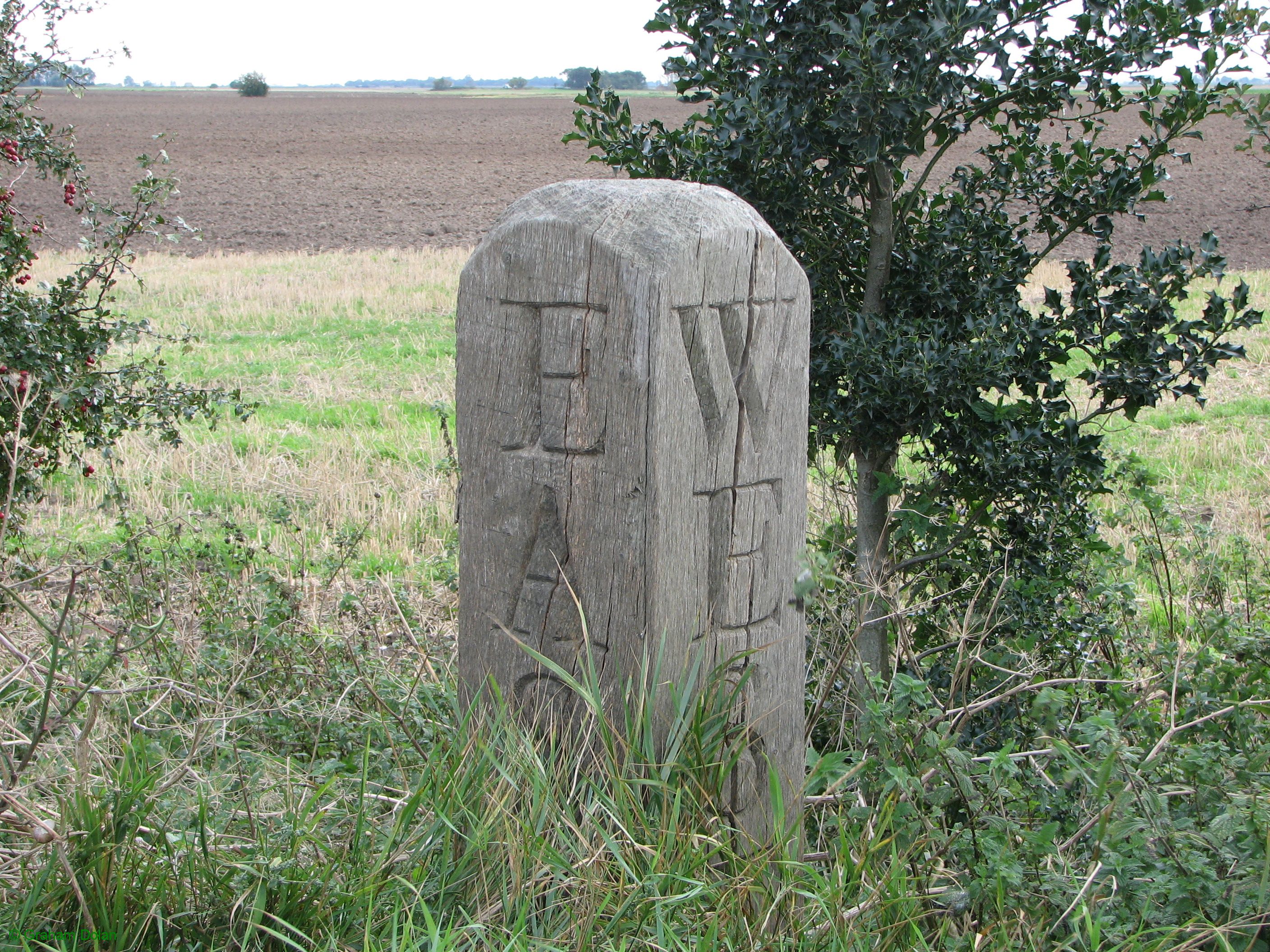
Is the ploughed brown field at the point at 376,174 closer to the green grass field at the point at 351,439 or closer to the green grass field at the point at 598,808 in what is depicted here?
the green grass field at the point at 351,439

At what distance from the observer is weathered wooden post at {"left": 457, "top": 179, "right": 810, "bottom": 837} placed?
1990mm

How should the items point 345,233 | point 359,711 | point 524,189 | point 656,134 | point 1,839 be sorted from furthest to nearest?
1. point 524,189
2. point 345,233
3. point 656,134
4. point 359,711
5. point 1,839

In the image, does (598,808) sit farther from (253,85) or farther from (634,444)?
(253,85)

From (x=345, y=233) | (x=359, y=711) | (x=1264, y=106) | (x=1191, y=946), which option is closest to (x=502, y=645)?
(x=359, y=711)

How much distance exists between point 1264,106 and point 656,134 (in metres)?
1.83

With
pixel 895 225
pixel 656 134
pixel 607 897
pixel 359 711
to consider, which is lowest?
pixel 359 711

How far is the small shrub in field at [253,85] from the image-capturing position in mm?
75188

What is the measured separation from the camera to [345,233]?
21.7 metres

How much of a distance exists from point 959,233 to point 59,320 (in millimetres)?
3259

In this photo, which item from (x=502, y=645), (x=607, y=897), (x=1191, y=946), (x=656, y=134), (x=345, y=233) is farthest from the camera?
(x=345, y=233)

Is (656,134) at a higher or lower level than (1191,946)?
higher

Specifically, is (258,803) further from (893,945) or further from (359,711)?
(893,945)

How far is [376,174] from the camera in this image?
105 ft

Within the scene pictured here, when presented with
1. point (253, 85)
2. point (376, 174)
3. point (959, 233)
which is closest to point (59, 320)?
point (959, 233)
